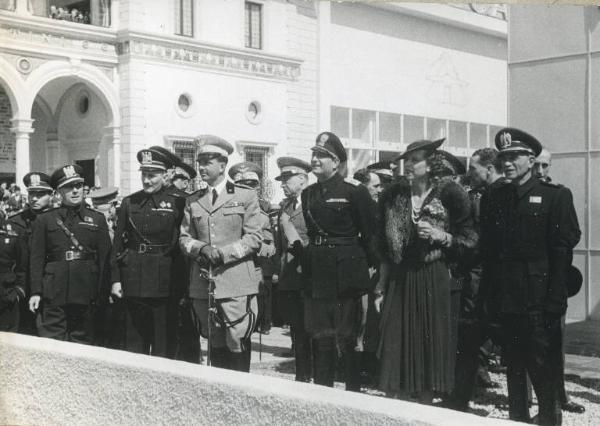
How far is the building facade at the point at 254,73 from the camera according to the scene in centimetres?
1070

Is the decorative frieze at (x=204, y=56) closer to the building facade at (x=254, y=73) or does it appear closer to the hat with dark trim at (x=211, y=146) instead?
the building facade at (x=254, y=73)

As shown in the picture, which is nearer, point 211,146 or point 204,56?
point 211,146

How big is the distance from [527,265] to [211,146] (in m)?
2.20

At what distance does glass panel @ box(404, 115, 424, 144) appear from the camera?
12677mm

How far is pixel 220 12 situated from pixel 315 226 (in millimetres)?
10256

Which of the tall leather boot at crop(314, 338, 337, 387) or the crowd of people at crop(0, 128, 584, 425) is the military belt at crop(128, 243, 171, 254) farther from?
the tall leather boot at crop(314, 338, 337, 387)

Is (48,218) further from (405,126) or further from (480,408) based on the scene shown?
(405,126)

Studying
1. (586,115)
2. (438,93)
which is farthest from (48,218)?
(438,93)

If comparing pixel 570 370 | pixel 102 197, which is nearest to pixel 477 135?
pixel 102 197

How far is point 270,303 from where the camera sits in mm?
9094

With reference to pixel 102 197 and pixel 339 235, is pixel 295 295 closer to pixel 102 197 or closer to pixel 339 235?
pixel 339 235

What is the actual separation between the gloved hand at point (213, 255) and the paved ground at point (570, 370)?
1.26m

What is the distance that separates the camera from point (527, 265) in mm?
4230

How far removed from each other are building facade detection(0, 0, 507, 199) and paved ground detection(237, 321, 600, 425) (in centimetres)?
260
